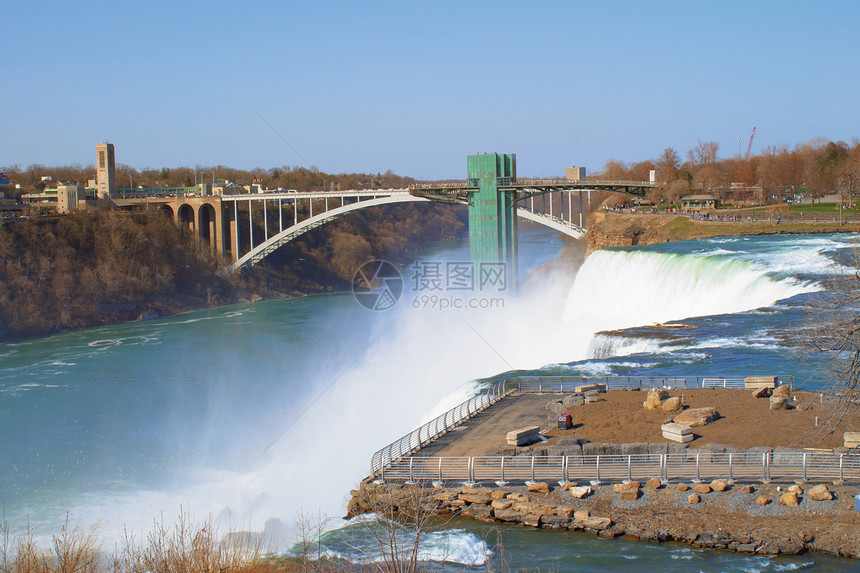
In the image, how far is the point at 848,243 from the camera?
2114 cm

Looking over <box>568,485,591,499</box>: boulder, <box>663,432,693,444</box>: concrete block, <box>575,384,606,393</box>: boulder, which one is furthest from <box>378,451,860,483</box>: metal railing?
<box>575,384,606,393</box>: boulder

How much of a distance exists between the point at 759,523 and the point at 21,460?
11.6 m

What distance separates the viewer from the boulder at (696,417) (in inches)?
380

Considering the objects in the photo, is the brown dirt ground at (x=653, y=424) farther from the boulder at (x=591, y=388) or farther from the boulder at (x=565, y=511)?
the boulder at (x=565, y=511)

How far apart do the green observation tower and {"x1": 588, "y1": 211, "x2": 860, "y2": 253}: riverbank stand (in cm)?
642

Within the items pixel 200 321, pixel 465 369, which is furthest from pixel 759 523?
pixel 200 321

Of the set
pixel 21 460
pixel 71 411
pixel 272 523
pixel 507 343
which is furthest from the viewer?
pixel 507 343

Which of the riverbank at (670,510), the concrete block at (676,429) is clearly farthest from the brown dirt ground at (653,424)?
the riverbank at (670,510)

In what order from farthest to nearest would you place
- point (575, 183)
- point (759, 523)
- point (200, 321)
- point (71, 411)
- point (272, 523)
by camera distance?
1. point (200, 321)
2. point (575, 183)
3. point (71, 411)
4. point (272, 523)
5. point (759, 523)

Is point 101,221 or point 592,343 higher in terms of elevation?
point 101,221

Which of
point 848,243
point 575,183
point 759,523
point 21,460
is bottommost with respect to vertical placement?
point 21,460

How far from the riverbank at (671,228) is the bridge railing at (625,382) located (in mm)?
14853

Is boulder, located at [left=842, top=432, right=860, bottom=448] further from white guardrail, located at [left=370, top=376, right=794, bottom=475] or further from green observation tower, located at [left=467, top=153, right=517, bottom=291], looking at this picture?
green observation tower, located at [left=467, top=153, right=517, bottom=291]

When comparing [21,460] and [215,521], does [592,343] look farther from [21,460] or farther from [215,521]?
[21,460]
